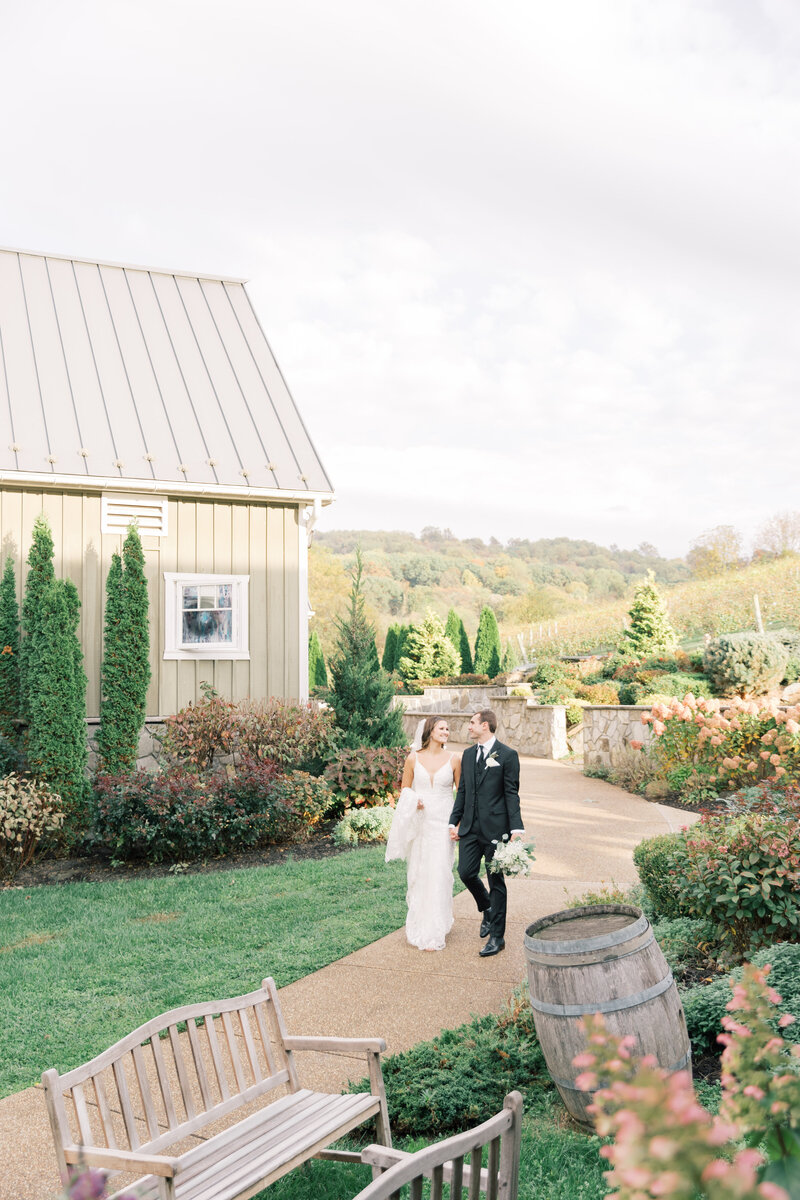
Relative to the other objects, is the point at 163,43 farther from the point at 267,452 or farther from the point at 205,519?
the point at 205,519

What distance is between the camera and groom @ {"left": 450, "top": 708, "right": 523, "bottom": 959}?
21.7 ft

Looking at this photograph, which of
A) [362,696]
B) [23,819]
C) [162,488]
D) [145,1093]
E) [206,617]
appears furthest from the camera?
[206,617]

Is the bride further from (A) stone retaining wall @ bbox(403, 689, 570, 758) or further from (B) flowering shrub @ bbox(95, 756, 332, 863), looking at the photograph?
(A) stone retaining wall @ bbox(403, 689, 570, 758)

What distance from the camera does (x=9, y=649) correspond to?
11.3m

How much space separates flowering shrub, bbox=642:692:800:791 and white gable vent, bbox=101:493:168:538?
7.27m

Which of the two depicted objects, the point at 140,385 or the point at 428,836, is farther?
the point at 140,385

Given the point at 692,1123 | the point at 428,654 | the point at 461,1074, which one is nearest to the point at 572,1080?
the point at 461,1074

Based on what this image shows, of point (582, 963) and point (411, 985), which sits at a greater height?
point (582, 963)

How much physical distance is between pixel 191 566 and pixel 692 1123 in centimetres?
1209

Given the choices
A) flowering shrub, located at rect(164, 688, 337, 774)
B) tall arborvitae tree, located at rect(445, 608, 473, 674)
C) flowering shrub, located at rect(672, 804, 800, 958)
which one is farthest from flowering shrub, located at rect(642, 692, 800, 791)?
tall arborvitae tree, located at rect(445, 608, 473, 674)

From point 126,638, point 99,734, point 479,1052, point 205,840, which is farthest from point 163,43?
point 479,1052

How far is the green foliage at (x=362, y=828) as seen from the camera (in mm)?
10609

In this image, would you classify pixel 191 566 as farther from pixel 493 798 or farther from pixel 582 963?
pixel 582 963

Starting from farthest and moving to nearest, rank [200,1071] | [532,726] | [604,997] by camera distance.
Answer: [532,726] → [604,997] → [200,1071]
